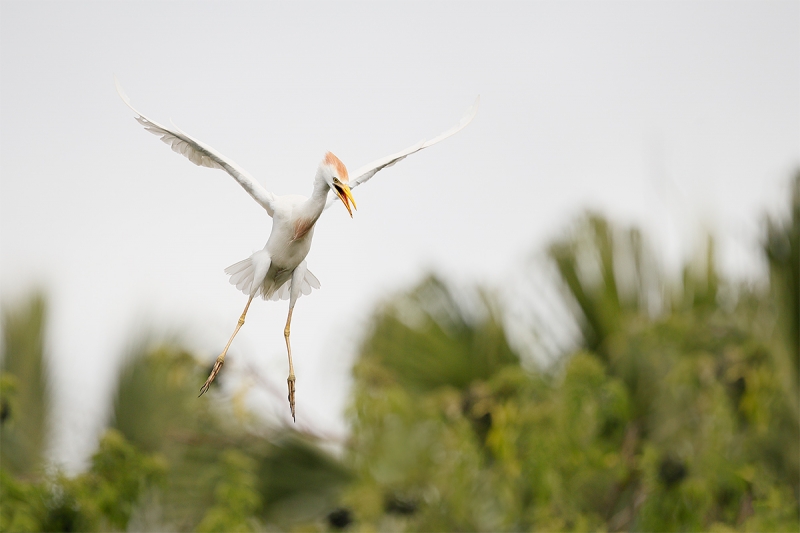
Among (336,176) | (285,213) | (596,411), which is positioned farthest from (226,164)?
(596,411)

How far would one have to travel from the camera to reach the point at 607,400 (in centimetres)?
538

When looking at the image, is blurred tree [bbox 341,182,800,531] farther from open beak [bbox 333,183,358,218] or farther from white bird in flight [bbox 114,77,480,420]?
open beak [bbox 333,183,358,218]

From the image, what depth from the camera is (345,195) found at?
4.43ft

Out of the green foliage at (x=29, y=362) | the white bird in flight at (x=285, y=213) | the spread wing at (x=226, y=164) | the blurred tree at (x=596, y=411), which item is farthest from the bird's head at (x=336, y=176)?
the green foliage at (x=29, y=362)

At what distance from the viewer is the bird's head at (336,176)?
1346mm

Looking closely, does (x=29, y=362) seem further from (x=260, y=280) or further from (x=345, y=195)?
(x=345, y=195)

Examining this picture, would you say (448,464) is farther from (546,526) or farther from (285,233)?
(285,233)

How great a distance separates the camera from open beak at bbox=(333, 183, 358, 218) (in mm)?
1329

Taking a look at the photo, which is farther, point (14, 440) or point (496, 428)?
point (14, 440)

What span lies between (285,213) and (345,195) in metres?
0.17

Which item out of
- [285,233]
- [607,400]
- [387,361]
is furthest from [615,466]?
[285,233]

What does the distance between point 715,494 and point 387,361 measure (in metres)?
2.67

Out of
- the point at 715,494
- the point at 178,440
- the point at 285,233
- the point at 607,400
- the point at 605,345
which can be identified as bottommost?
the point at 715,494

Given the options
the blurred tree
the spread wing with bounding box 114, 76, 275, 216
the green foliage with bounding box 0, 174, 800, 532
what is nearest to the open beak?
the spread wing with bounding box 114, 76, 275, 216
